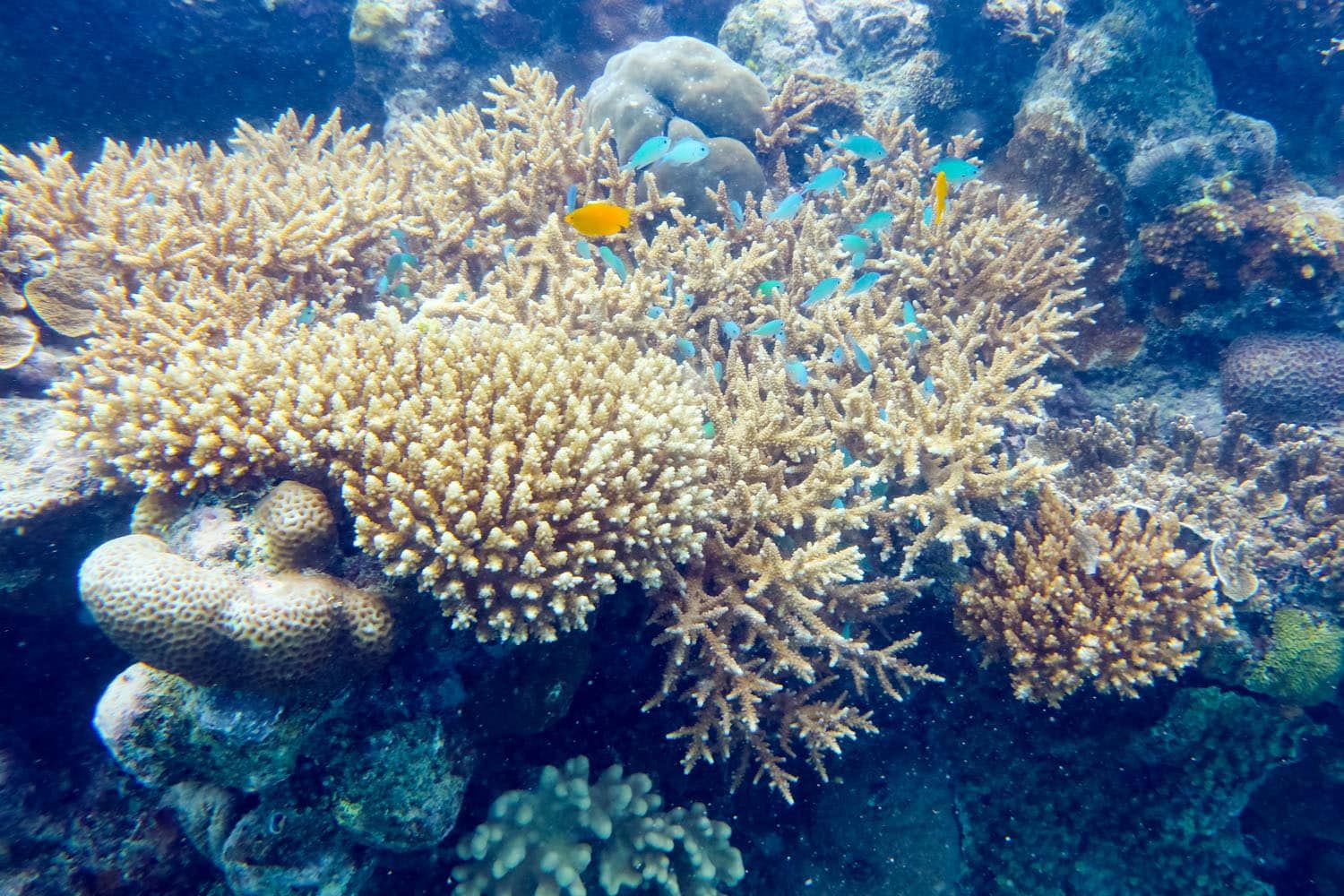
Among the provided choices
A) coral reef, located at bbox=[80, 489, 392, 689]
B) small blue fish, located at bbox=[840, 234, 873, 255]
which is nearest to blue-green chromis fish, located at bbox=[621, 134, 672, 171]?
small blue fish, located at bbox=[840, 234, 873, 255]

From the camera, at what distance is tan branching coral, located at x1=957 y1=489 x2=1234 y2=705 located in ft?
11.6

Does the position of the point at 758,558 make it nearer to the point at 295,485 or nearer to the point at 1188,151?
the point at 295,485

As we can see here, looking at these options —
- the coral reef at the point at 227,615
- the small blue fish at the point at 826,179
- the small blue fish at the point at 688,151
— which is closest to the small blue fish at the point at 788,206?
the small blue fish at the point at 826,179

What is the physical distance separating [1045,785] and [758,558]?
305 centimetres

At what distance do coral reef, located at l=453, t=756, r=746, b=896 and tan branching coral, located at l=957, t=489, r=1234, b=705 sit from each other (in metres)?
2.00

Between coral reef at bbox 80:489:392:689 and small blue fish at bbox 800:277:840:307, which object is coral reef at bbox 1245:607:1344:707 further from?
coral reef at bbox 80:489:392:689

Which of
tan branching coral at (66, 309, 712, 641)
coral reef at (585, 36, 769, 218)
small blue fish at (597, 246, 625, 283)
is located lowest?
tan branching coral at (66, 309, 712, 641)

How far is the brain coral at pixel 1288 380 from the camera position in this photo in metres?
4.64

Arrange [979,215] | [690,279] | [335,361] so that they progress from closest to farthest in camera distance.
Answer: [335,361], [690,279], [979,215]

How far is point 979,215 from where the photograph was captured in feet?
17.1

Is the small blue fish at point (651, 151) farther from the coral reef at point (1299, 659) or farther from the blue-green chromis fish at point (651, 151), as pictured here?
the coral reef at point (1299, 659)

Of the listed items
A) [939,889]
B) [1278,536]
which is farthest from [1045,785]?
[1278,536]

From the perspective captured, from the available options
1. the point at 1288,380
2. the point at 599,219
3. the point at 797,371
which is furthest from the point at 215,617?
the point at 1288,380

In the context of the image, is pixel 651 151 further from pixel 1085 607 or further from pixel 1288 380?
pixel 1288 380
